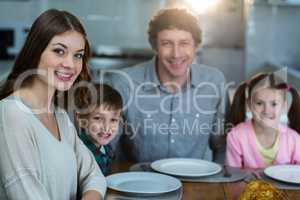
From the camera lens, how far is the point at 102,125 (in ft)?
4.77

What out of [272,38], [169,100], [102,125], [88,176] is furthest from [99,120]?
[272,38]

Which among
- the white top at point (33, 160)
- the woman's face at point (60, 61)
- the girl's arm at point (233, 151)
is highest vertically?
the woman's face at point (60, 61)

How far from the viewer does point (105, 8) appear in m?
3.87

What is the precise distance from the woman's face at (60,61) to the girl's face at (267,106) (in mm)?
794

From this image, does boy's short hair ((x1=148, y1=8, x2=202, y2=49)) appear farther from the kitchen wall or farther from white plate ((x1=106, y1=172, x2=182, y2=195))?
the kitchen wall

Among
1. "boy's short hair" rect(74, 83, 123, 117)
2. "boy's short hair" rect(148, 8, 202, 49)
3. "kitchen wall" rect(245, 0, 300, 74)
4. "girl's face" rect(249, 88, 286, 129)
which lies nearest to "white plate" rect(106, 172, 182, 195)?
"boy's short hair" rect(74, 83, 123, 117)

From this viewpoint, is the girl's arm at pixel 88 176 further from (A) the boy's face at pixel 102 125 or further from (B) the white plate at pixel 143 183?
(A) the boy's face at pixel 102 125

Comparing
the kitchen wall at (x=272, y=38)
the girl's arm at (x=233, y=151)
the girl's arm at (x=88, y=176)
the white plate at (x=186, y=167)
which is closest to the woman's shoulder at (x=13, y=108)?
the girl's arm at (x=88, y=176)

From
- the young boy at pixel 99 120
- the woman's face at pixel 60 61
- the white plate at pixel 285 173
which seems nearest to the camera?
the woman's face at pixel 60 61

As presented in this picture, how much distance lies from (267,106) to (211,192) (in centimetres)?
57

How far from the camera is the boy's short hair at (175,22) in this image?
1706 millimetres

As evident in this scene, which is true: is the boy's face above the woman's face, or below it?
below

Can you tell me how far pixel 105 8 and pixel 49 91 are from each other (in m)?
2.86

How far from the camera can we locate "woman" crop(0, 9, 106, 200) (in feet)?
3.19
